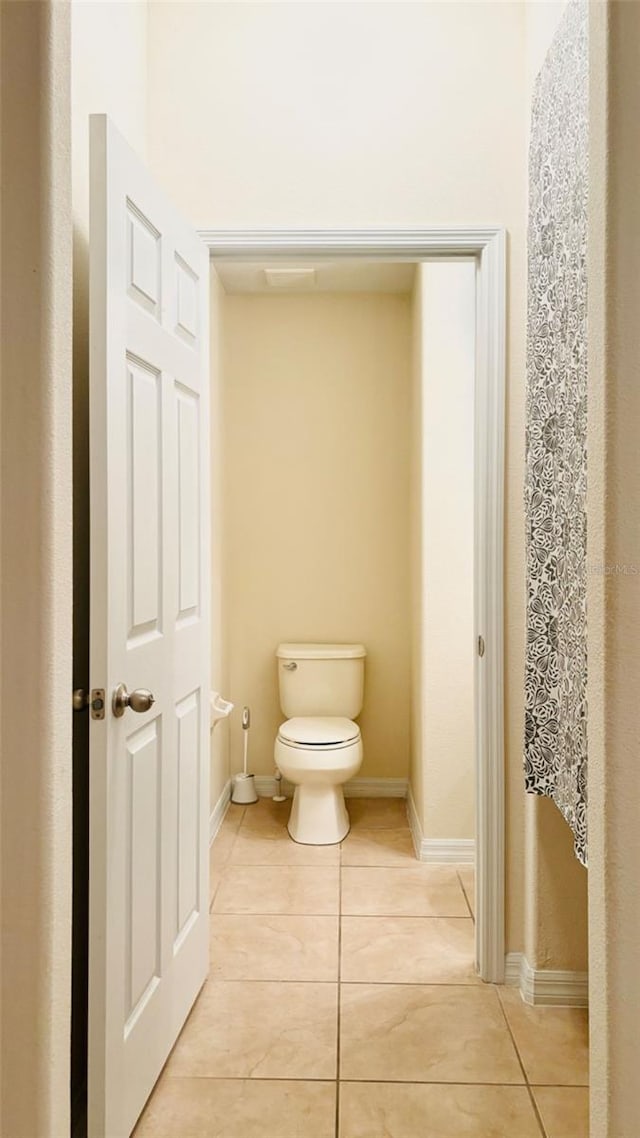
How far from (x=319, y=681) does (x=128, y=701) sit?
7.41 ft

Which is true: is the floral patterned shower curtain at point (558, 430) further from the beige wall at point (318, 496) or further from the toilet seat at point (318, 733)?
the beige wall at point (318, 496)

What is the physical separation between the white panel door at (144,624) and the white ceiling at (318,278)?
56.7 inches

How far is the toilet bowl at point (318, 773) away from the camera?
131 inches

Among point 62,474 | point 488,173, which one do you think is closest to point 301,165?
point 488,173

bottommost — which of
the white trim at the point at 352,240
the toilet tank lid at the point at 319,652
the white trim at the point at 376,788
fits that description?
the white trim at the point at 376,788

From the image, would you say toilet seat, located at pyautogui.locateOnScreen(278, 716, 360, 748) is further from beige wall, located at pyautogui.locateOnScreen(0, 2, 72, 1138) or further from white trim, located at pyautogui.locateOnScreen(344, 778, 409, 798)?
beige wall, located at pyautogui.locateOnScreen(0, 2, 72, 1138)

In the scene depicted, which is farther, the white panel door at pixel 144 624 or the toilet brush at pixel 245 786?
the toilet brush at pixel 245 786

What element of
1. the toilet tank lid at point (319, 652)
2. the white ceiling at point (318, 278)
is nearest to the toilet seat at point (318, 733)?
the toilet tank lid at point (319, 652)

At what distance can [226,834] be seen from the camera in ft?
11.4

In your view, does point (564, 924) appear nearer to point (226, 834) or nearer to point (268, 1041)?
point (268, 1041)

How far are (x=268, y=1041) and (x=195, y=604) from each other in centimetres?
110

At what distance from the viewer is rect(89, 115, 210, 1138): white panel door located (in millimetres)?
1493

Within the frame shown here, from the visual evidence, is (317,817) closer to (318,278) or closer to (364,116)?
(318,278)

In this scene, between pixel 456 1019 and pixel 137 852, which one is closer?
pixel 137 852
